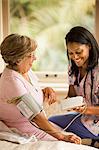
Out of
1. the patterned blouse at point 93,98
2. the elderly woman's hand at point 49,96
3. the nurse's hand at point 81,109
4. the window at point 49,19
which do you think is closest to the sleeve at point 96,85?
the patterned blouse at point 93,98

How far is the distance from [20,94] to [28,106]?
8 centimetres

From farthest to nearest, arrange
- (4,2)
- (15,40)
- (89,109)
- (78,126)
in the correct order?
(4,2), (78,126), (89,109), (15,40)

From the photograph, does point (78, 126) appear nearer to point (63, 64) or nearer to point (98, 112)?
point (98, 112)

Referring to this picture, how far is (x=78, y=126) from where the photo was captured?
2.00m

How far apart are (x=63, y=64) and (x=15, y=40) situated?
144 centimetres

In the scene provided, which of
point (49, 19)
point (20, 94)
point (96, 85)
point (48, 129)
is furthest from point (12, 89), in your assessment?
point (49, 19)

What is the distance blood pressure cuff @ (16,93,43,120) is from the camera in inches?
64.6

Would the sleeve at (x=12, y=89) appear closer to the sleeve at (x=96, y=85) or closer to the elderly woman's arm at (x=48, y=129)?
the elderly woman's arm at (x=48, y=129)

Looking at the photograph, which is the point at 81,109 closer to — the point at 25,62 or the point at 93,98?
the point at 93,98

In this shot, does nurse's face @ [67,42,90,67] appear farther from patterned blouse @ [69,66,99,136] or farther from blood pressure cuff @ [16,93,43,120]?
blood pressure cuff @ [16,93,43,120]

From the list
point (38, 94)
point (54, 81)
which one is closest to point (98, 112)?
point (38, 94)

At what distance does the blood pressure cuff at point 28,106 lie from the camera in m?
1.64

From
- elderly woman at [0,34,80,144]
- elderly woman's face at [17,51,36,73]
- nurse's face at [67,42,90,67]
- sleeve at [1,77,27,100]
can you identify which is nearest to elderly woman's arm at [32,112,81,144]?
elderly woman at [0,34,80,144]

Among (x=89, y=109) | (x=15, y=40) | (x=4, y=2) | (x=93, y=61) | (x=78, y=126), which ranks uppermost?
(x=4, y=2)
